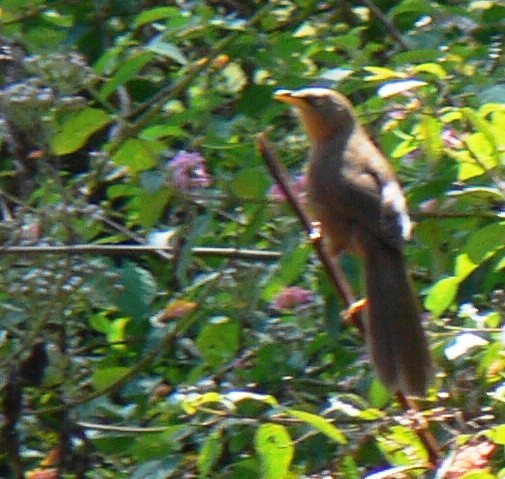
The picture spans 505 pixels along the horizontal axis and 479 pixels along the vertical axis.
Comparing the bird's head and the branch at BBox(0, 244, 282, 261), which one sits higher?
the bird's head

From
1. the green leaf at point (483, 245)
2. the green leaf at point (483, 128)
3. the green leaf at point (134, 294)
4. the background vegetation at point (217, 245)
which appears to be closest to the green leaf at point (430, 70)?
the background vegetation at point (217, 245)

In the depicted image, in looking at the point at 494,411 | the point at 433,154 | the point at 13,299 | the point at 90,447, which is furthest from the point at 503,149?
the point at 90,447

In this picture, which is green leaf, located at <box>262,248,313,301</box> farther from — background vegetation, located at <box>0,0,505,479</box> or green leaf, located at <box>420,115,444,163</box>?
green leaf, located at <box>420,115,444,163</box>

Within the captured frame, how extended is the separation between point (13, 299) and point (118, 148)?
1.51 ft

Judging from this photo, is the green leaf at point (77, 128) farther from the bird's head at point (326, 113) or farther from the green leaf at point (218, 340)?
the bird's head at point (326, 113)

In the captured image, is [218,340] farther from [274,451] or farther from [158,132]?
[274,451]

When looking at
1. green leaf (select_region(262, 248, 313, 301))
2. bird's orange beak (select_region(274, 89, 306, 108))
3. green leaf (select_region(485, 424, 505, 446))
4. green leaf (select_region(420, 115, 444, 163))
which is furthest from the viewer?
bird's orange beak (select_region(274, 89, 306, 108))

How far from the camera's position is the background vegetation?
2.66 metres

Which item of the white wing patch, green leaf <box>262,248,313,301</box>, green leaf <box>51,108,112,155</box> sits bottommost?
the white wing patch

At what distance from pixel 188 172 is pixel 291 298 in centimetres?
42

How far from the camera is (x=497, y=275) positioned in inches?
→ 117

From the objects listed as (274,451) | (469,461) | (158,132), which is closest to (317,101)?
(158,132)

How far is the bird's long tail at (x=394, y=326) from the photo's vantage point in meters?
2.62

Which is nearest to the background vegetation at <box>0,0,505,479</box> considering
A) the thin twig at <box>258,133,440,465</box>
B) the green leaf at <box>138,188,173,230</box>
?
the green leaf at <box>138,188,173,230</box>
